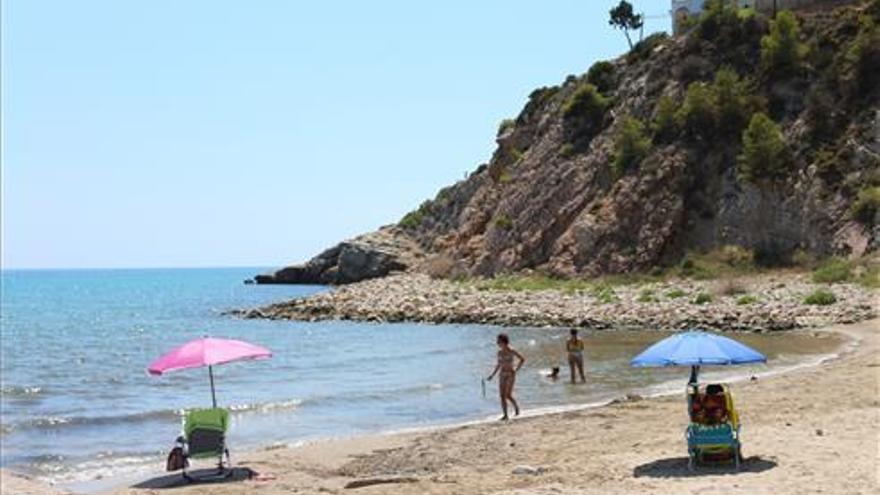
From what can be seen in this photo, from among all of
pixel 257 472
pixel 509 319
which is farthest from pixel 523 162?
pixel 257 472

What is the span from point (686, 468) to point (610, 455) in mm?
1742

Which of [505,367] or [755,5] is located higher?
[755,5]

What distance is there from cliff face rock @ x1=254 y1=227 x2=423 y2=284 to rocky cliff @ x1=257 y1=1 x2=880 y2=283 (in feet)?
74.1

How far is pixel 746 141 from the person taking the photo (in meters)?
58.8

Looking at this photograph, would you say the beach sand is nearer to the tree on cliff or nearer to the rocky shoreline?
the rocky shoreline

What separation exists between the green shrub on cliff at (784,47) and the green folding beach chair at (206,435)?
179 feet

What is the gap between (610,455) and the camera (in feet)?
48.7

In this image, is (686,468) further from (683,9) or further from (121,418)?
(683,9)

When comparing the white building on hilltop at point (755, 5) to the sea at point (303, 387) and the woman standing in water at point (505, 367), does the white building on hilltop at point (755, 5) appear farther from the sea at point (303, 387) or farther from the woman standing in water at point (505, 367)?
the woman standing in water at point (505, 367)

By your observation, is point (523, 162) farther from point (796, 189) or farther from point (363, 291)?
point (796, 189)

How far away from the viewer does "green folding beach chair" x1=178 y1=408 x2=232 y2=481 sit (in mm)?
15734

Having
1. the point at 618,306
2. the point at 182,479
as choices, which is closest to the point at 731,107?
the point at 618,306

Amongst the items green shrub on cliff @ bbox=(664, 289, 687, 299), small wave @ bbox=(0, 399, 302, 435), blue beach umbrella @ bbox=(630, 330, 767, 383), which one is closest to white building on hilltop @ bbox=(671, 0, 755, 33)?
green shrub on cliff @ bbox=(664, 289, 687, 299)

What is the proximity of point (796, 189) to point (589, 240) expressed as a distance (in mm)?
12001
